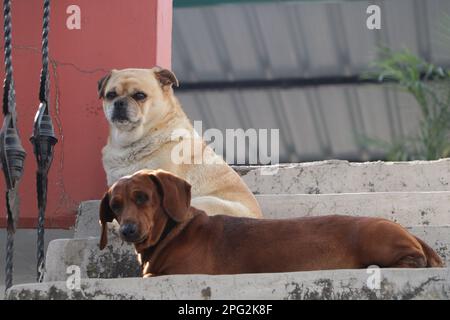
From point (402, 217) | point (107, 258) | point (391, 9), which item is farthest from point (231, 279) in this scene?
point (391, 9)

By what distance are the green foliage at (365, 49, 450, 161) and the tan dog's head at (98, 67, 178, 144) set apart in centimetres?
417

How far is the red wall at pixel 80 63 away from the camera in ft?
18.2

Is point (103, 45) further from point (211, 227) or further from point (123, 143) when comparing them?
point (211, 227)

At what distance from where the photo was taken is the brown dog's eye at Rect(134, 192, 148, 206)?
3689mm

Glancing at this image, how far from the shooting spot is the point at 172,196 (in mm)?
3740

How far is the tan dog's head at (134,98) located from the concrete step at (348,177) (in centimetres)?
64

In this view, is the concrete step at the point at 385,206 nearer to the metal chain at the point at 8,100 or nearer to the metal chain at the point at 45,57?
the metal chain at the point at 45,57

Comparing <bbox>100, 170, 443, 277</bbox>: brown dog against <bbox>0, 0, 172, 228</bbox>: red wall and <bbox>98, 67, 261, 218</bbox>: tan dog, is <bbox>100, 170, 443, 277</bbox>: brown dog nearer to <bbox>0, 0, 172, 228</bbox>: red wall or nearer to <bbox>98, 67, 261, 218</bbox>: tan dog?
<bbox>98, 67, 261, 218</bbox>: tan dog

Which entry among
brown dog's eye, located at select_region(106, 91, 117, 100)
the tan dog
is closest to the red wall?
the tan dog

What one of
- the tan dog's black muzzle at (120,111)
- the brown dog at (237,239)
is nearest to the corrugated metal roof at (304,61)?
the tan dog's black muzzle at (120,111)

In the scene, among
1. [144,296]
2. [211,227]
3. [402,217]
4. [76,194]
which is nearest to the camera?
[144,296]
